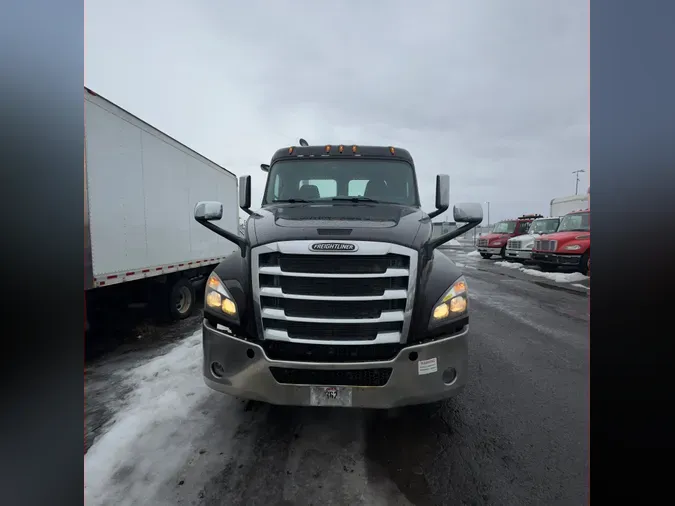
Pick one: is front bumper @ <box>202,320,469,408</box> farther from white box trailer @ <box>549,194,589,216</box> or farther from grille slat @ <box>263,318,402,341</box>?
white box trailer @ <box>549,194,589,216</box>

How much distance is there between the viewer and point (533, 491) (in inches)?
83.4

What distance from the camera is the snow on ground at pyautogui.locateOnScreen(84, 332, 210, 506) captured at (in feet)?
6.91

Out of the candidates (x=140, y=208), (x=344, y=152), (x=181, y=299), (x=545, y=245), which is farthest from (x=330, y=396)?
(x=545, y=245)

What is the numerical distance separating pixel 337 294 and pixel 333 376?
625 millimetres

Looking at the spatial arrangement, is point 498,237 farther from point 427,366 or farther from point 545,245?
point 427,366

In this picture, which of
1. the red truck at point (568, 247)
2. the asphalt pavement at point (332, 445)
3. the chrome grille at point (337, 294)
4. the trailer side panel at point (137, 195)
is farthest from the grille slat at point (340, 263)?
the red truck at point (568, 247)

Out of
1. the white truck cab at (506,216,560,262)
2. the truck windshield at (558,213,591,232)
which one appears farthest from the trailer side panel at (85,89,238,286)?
the white truck cab at (506,216,560,262)

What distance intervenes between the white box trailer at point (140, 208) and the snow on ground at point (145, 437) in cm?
180

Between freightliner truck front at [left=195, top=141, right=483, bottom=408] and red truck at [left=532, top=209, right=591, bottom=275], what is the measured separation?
41.1ft

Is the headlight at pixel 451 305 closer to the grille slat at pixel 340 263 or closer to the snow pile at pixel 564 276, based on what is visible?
the grille slat at pixel 340 263

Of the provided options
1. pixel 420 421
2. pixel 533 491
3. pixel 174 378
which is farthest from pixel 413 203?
pixel 174 378
